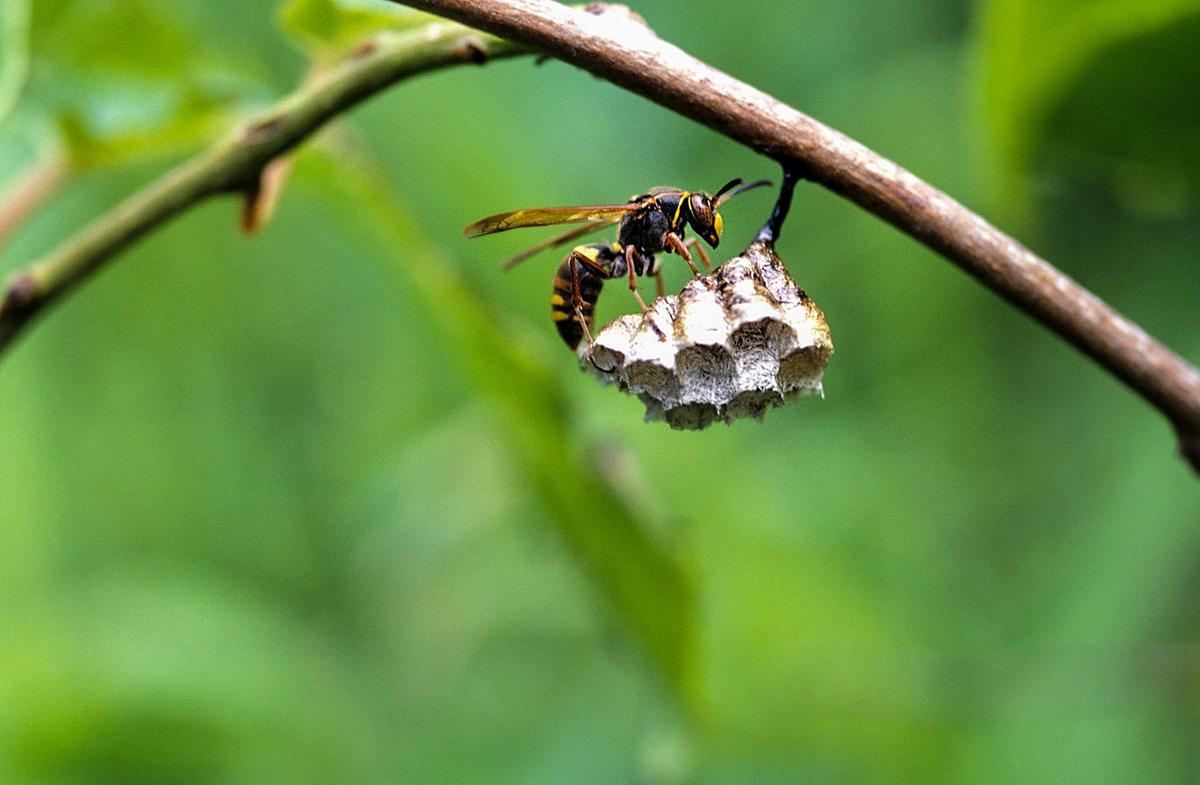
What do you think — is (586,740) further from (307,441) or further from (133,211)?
(133,211)

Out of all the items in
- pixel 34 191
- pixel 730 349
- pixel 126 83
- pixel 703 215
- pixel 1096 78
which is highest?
pixel 1096 78

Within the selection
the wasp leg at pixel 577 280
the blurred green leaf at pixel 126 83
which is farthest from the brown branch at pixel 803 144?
the blurred green leaf at pixel 126 83

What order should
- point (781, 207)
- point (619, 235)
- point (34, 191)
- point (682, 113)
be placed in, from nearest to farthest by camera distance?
1. point (682, 113)
2. point (781, 207)
3. point (619, 235)
4. point (34, 191)

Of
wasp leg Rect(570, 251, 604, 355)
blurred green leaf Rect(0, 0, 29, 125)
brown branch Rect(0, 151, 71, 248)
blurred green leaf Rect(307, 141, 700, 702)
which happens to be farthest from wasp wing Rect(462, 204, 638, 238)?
brown branch Rect(0, 151, 71, 248)

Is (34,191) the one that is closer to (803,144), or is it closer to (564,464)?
(564,464)

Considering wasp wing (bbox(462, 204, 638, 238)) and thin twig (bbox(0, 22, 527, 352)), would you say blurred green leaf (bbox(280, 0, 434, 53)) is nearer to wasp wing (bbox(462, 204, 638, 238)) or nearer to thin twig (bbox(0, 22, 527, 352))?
thin twig (bbox(0, 22, 527, 352))

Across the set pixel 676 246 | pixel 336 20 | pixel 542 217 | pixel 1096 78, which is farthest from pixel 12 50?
pixel 1096 78

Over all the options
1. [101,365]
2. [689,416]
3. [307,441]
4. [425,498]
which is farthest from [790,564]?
[101,365]
